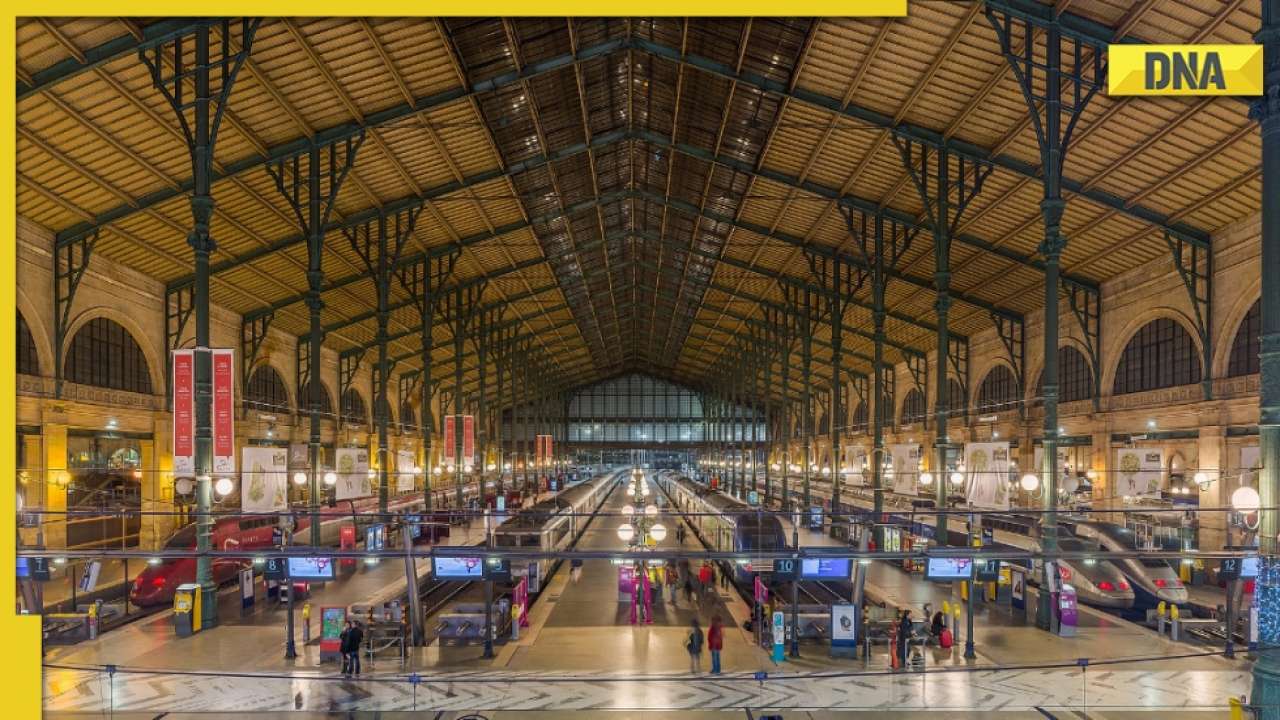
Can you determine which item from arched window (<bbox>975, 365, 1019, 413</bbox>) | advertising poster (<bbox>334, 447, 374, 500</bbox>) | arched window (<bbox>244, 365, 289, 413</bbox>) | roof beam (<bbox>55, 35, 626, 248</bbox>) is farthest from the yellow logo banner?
arched window (<bbox>244, 365, 289, 413</bbox>)

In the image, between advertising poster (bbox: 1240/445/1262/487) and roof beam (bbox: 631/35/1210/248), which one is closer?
advertising poster (bbox: 1240/445/1262/487)

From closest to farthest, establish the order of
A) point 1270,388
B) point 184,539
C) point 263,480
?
point 1270,388, point 263,480, point 184,539

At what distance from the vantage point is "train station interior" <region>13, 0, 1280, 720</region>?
59.1 ft

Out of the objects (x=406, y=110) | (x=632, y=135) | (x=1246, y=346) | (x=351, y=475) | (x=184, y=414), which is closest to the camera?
(x=184, y=414)

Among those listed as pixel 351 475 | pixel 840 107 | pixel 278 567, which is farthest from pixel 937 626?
pixel 351 475

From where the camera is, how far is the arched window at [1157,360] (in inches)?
1230

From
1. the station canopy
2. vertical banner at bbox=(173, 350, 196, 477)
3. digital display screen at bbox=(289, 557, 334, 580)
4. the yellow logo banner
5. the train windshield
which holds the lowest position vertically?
the train windshield

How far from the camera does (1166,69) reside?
21.9 ft

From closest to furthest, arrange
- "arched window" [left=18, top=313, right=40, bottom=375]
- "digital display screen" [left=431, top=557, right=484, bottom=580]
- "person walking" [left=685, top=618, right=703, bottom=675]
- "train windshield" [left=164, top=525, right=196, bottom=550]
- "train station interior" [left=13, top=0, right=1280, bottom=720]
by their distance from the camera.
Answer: "train station interior" [left=13, top=0, right=1280, bottom=720], "person walking" [left=685, top=618, right=703, bottom=675], "digital display screen" [left=431, top=557, right=484, bottom=580], "arched window" [left=18, top=313, right=40, bottom=375], "train windshield" [left=164, top=525, right=196, bottom=550]

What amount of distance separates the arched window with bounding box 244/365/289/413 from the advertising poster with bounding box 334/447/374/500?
39.5 ft

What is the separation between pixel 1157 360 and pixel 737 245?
18573 mm

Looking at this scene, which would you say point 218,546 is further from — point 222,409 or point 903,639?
point 903,639

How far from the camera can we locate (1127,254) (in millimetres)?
32812

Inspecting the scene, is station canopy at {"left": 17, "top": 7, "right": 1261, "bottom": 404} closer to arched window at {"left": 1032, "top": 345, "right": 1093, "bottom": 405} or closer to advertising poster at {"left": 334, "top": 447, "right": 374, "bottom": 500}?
arched window at {"left": 1032, "top": 345, "right": 1093, "bottom": 405}
